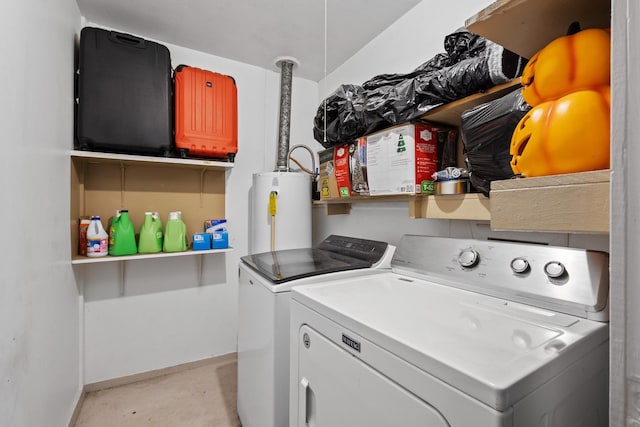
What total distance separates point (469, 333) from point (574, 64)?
0.64 metres

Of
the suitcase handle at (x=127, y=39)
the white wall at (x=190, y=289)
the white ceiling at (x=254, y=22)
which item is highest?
the white ceiling at (x=254, y=22)

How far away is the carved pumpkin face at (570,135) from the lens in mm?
578

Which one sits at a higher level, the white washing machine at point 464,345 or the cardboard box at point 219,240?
the cardboard box at point 219,240

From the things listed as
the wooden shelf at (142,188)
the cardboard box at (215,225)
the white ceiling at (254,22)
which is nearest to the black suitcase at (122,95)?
the wooden shelf at (142,188)

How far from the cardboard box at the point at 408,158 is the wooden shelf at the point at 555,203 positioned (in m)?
0.76

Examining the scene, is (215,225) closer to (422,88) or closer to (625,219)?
(422,88)

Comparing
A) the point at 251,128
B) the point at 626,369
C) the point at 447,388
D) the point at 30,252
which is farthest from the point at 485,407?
the point at 251,128

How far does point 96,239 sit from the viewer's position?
6.45 ft

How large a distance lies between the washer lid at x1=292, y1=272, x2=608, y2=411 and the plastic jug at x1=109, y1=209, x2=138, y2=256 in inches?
62.6

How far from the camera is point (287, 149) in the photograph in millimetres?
2611

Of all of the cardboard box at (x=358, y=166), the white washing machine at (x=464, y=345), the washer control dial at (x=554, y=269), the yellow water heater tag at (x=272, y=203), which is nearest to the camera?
the white washing machine at (x=464, y=345)

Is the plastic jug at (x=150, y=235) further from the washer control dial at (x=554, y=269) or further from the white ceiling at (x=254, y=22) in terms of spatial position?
the washer control dial at (x=554, y=269)

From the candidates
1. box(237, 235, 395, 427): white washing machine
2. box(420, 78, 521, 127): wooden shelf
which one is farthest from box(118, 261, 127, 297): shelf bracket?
box(420, 78, 521, 127): wooden shelf

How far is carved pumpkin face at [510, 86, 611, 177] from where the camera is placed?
0.58 m
